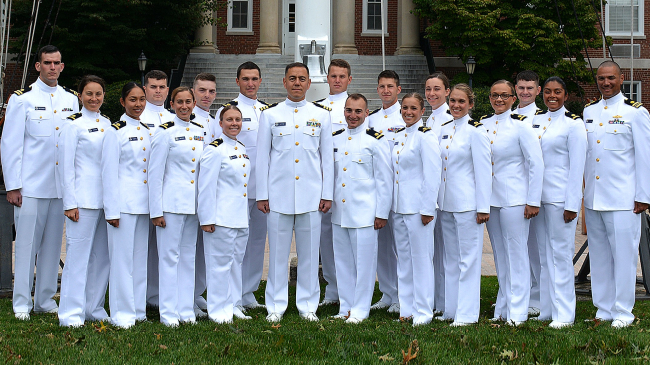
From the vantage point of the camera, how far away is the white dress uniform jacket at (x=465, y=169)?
6703 millimetres

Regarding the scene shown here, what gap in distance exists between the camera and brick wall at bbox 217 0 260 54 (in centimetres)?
2930

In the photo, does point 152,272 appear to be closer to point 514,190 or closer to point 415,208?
point 415,208

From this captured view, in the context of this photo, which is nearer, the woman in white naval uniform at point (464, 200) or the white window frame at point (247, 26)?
the woman in white naval uniform at point (464, 200)

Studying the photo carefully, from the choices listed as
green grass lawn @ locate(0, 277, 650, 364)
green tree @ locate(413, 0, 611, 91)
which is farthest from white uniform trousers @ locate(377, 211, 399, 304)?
green tree @ locate(413, 0, 611, 91)

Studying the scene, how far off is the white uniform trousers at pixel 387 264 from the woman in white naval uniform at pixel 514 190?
1.24 meters

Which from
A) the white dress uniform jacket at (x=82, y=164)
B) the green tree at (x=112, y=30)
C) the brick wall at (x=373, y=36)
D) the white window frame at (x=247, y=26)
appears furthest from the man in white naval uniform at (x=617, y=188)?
the white window frame at (x=247, y=26)

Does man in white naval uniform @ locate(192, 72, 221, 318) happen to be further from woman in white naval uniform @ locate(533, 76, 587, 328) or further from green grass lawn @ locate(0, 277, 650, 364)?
woman in white naval uniform @ locate(533, 76, 587, 328)

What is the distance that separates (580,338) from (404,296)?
1738 mm

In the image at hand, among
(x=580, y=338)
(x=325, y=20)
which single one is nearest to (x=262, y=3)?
(x=325, y=20)

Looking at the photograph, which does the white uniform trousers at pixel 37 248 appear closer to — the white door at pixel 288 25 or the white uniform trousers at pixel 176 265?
the white uniform trousers at pixel 176 265

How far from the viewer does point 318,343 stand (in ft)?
19.2

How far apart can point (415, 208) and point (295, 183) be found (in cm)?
119

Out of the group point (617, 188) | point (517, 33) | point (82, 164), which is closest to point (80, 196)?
point (82, 164)

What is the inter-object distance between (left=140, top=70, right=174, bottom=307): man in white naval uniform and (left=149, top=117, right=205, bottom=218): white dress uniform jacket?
499 millimetres
